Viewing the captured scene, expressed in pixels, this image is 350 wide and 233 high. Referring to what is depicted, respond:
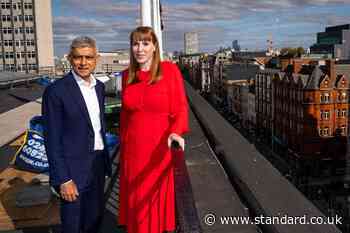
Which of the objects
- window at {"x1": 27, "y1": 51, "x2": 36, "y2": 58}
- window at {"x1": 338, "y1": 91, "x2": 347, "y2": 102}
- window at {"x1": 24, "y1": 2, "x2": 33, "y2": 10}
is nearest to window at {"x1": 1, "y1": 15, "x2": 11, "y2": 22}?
window at {"x1": 24, "y1": 2, "x2": 33, "y2": 10}

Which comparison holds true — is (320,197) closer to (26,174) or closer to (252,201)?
(26,174)

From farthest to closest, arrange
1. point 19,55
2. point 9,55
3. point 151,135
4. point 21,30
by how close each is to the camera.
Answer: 1. point 9,55
2. point 19,55
3. point 21,30
4. point 151,135

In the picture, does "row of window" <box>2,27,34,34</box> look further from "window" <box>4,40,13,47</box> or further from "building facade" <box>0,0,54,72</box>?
"window" <box>4,40,13,47</box>

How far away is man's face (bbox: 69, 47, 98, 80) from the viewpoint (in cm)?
254

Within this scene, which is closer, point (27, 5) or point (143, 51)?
point (143, 51)

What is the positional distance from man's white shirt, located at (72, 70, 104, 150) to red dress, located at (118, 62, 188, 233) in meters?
0.27

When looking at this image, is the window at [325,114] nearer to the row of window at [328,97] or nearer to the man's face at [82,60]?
the row of window at [328,97]

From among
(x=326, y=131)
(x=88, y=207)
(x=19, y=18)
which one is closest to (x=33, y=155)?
(x=88, y=207)

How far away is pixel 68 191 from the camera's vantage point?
8.01 feet

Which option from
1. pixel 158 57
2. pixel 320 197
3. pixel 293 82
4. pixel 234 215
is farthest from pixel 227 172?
pixel 293 82

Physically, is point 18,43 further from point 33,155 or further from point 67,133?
point 67,133

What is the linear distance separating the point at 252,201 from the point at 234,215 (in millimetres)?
146

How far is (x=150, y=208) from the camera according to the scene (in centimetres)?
243

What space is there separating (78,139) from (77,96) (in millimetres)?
270
